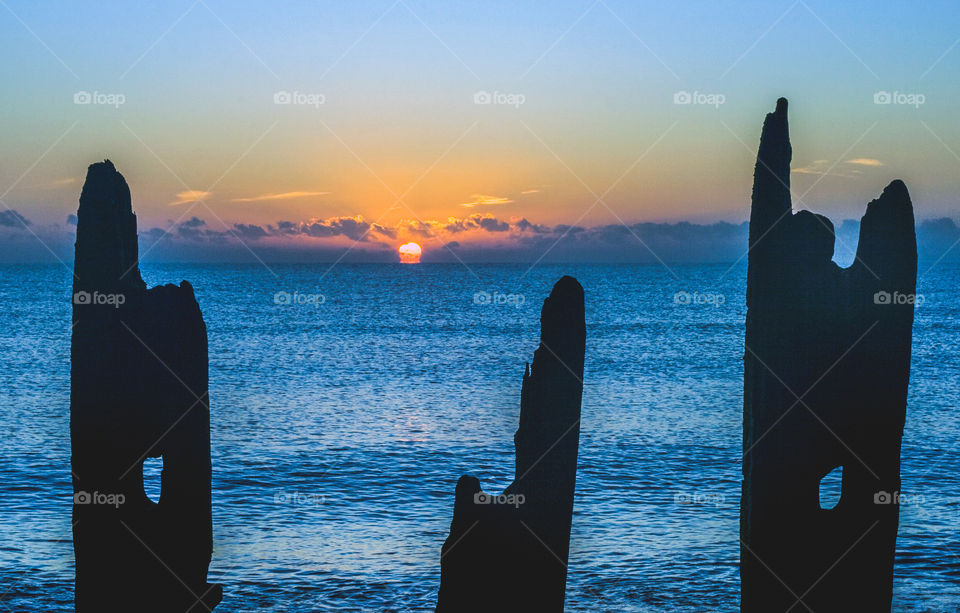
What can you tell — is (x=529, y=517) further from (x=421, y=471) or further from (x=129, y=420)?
(x=421, y=471)

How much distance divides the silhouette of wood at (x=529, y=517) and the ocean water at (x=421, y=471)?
9002mm

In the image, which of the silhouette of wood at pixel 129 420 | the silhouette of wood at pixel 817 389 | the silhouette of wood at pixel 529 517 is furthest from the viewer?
the silhouette of wood at pixel 817 389

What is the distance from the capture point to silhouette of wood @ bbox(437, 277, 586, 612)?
11680mm

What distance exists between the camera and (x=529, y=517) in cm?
1184

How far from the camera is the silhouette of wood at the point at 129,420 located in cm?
1207

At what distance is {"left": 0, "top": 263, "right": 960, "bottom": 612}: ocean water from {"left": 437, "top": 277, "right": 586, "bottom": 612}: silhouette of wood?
9.00 metres

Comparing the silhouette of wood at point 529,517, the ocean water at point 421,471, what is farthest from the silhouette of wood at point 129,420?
the ocean water at point 421,471

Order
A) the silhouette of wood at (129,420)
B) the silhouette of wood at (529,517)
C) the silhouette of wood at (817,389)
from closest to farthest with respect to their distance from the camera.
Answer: the silhouette of wood at (529,517), the silhouette of wood at (129,420), the silhouette of wood at (817,389)

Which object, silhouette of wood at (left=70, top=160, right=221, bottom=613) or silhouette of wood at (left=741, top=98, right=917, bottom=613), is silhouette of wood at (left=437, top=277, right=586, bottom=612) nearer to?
silhouette of wood at (left=741, top=98, right=917, bottom=613)

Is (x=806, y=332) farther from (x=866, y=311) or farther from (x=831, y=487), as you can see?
(x=831, y=487)

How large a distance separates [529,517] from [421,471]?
2185cm

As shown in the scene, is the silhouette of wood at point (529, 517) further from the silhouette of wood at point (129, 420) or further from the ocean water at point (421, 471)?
the ocean water at point (421, 471)

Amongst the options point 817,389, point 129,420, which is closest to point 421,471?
point 129,420

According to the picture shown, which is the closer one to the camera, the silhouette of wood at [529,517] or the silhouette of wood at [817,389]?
the silhouette of wood at [529,517]
